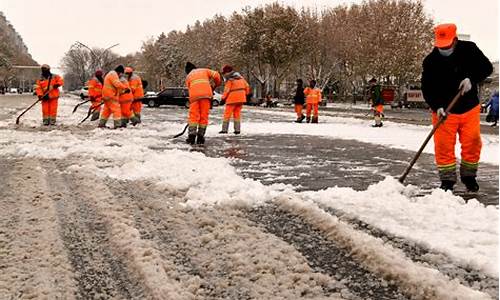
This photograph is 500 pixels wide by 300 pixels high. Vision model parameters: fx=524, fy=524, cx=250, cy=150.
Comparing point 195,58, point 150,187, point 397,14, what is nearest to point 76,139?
point 150,187

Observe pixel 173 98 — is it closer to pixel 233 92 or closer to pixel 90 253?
pixel 233 92

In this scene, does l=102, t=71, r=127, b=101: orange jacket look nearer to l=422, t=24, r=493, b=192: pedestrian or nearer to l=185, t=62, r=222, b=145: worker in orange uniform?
l=185, t=62, r=222, b=145: worker in orange uniform

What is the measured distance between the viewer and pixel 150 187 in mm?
5113

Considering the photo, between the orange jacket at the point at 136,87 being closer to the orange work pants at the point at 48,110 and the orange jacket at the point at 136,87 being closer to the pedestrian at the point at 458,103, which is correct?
the orange work pants at the point at 48,110

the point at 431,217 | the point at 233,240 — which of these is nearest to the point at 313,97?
the point at 431,217

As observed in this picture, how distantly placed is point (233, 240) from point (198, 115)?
628cm

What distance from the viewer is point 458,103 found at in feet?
16.4

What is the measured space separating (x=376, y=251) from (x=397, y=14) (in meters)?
37.1

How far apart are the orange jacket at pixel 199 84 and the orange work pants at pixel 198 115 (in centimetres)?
10

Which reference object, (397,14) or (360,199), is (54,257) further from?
(397,14)

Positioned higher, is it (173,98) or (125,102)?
(173,98)

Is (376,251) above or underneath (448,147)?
underneath

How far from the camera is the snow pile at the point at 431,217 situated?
10.3ft

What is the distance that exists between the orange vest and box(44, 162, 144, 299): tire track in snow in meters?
7.06
